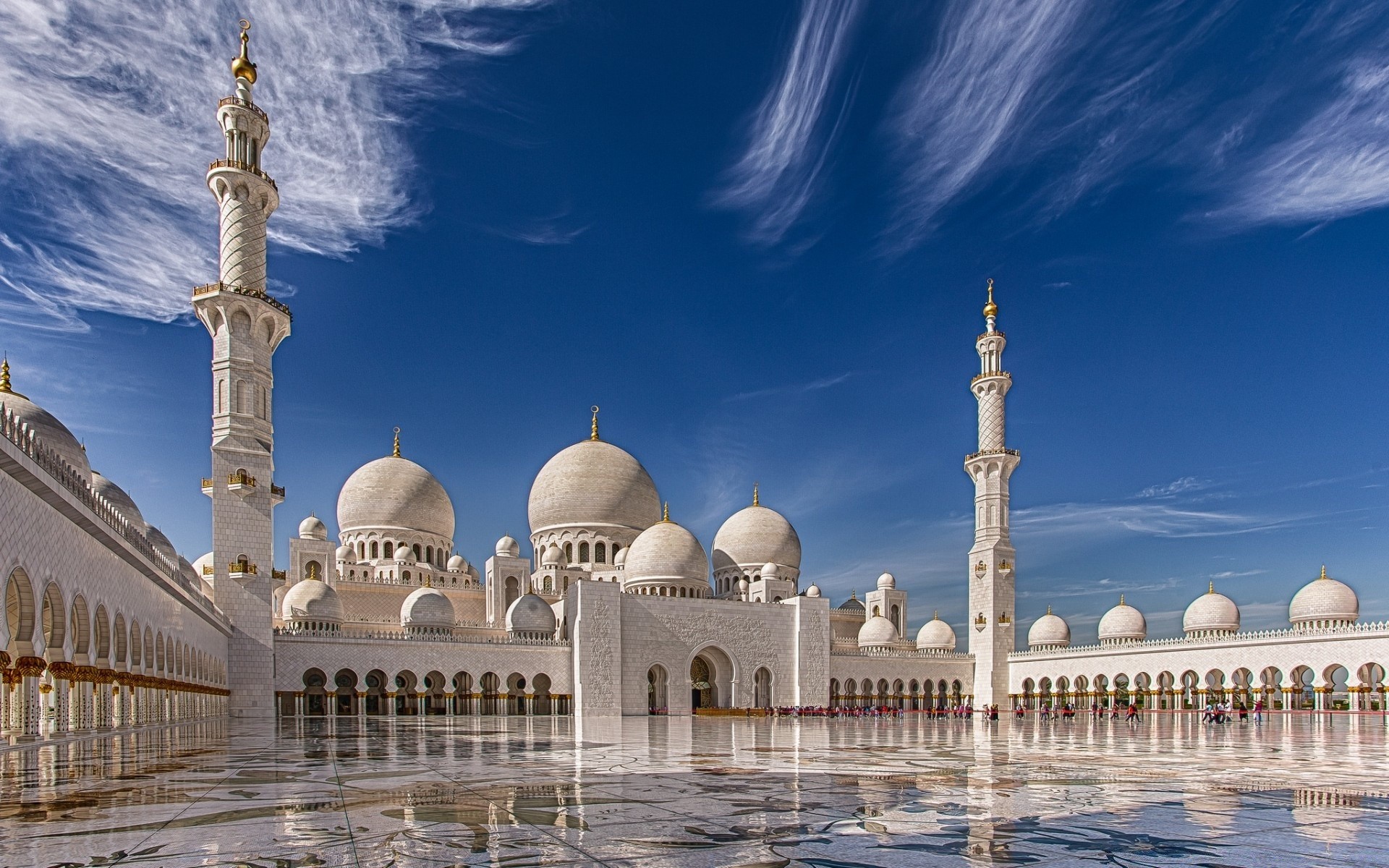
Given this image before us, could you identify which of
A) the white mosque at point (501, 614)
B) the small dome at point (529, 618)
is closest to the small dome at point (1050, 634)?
the white mosque at point (501, 614)

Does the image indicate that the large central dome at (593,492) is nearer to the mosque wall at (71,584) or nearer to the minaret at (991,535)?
the minaret at (991,535)

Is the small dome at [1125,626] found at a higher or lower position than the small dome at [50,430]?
lower

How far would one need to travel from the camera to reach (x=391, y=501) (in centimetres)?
3731

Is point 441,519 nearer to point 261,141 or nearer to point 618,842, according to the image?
point 261,141

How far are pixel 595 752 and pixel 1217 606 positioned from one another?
31.8m

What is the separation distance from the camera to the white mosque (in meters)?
15.7

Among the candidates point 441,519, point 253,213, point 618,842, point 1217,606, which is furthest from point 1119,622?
point 618,842

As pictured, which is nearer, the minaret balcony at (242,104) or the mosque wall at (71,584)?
the mosque wall at (71,584)

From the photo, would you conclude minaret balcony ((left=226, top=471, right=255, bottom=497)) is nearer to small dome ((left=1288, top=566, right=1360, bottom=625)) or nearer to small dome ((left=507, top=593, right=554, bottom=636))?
small dome ((left=507, top=593, right=554, bottom=636))

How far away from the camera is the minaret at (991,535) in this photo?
36062 mm

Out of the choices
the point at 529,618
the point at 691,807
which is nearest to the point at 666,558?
the point at 529,618

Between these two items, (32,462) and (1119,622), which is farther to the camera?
(1119,622)

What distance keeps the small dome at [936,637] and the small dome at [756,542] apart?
6.86m

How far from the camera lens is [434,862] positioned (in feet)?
12.9
